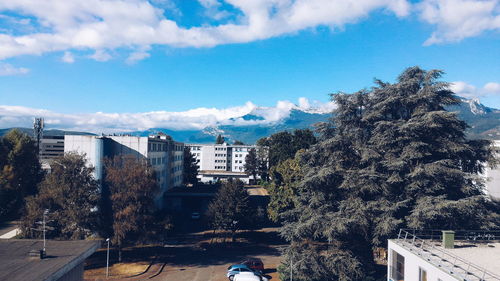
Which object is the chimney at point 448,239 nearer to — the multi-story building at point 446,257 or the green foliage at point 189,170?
the multi-story building at point 446,257

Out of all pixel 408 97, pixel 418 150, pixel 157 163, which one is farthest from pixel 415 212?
pixel 157 163

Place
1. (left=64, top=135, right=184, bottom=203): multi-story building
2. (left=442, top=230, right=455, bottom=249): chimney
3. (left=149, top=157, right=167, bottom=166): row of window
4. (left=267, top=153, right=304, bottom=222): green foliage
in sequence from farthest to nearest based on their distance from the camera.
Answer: (left=149, top=157, right=167, bottom=166): row of window < (left=64, top=135, right=184, bottom=203): multi-story building < (left=267, top=153, right=304, bottom=222): green foliage < (left=442, top=230, right=455, bottom=249): chimney

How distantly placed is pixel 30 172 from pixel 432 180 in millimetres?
57021

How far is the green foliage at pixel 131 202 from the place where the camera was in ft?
105

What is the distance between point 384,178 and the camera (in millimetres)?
26859

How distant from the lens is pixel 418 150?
85.4 ft

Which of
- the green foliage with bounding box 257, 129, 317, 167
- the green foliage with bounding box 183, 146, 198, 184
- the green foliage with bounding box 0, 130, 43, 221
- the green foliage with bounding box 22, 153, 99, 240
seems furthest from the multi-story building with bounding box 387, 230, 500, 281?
the green foliage with bounding box 183, 146, 198, 184

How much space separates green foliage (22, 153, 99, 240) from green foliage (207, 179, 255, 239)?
14141 mm

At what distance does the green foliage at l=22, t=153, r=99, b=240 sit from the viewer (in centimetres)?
3133

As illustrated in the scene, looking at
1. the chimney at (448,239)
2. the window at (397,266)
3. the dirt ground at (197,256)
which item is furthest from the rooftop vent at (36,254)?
the chimney at (448,239)

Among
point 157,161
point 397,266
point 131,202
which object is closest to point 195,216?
point 157,161

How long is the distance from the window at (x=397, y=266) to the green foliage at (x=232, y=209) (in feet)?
68.3

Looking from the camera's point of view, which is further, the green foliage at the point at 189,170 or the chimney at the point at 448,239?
the green foliage at the point at 189,170

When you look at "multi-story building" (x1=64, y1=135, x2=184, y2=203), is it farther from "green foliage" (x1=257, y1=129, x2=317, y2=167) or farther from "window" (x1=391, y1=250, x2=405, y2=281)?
"window" (x1=391, y1=250, x2=405, y2=281)
